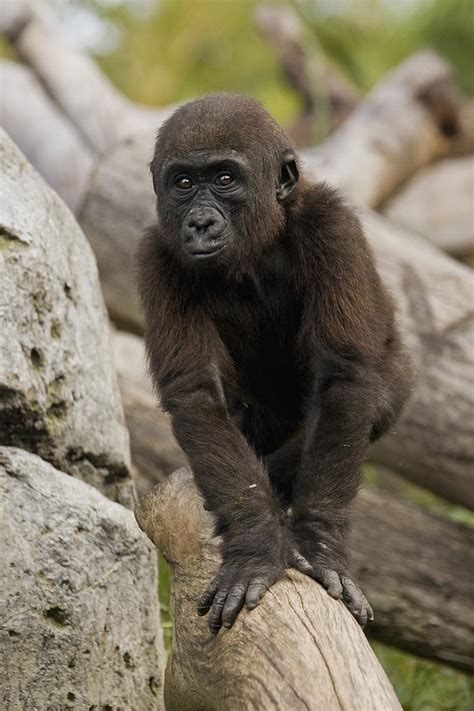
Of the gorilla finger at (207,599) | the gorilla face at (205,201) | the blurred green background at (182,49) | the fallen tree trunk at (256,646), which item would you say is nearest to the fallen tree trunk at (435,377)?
the gorilla face at (205,201)

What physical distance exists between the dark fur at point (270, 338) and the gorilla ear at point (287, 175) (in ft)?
0.06

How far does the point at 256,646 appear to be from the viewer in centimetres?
344

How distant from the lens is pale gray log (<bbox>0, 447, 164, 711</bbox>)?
4.05 meters

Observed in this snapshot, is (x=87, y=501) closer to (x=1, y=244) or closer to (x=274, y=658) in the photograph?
(x=1, y=244)

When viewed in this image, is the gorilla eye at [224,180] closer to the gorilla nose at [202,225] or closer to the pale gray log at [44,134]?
the gorilla nose at [202,225]

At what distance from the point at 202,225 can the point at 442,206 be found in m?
5.36

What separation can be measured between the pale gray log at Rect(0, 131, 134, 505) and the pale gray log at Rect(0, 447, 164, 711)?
20 cm

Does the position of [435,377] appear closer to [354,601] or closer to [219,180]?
[219,180]

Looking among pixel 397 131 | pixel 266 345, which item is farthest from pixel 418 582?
pixel 397 131

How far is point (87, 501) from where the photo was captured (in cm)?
440

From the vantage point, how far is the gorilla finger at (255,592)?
3604 mm

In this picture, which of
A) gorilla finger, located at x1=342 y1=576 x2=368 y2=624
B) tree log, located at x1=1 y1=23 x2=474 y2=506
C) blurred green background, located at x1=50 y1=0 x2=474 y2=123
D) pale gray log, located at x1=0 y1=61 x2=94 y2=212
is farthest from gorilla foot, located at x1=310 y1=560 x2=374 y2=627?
blurred green background, located at x1=50 y1=0 x2=474 y2=123

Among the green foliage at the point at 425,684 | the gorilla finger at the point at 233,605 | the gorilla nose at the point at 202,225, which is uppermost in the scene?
the gorilla nose at the point at 202,225

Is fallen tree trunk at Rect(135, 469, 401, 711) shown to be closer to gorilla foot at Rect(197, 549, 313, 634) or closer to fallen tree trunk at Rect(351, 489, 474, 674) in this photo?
gorilla foot at Rect(197, 549, 313, 634)
